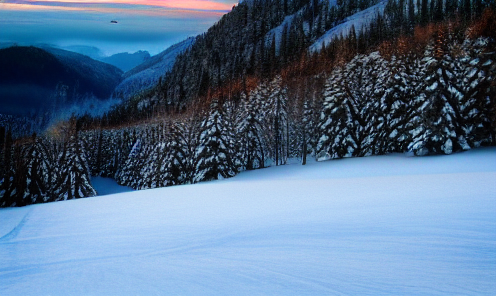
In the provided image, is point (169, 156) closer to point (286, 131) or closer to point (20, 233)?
point (286, 131)

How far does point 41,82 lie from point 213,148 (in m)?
178

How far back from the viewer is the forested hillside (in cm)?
3027

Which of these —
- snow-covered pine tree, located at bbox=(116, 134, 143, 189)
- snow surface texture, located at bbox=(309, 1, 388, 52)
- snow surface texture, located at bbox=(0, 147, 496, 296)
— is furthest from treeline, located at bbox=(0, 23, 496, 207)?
snow surface texture, located at bbox=(309, 1, 388, 52)

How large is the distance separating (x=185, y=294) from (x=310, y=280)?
1.24 m

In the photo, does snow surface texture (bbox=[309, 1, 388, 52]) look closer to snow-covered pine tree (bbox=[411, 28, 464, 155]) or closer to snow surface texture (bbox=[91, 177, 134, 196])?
snow-covered pine tree (bbox=[411, 28, 464, 155])

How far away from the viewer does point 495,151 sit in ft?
90.4

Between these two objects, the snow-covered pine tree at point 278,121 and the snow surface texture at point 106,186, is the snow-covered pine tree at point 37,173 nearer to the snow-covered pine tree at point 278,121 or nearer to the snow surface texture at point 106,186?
the snow surface texture at point 106,186

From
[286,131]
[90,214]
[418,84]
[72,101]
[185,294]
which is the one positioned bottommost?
[90,214]

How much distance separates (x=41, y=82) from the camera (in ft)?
573

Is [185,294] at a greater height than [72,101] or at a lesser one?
lesser

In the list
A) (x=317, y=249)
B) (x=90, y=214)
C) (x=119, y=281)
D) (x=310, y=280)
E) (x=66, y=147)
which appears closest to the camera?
(x=310, y=280)

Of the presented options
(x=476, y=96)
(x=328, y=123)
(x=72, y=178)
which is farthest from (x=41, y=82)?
(x=476, y=96)

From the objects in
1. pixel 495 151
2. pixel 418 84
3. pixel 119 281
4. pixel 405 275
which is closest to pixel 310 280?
pixel 405 275

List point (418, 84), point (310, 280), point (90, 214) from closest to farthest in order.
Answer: point (310, 280) → point (90, 214) → point (418, 84)
